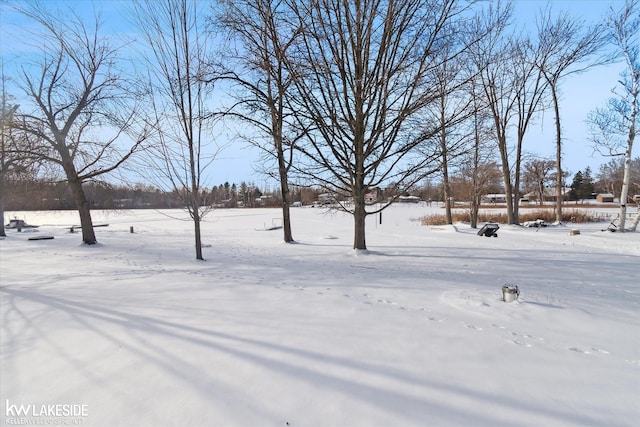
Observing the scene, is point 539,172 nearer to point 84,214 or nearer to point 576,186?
point 576,186

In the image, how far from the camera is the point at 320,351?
2889 millimetres

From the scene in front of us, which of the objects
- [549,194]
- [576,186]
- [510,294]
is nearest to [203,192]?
[510,294]

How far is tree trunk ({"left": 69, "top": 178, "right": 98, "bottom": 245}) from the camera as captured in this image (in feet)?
41.2

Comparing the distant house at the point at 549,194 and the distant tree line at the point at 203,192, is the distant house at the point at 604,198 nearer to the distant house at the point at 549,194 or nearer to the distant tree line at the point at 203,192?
the distant house at the point at 549,194

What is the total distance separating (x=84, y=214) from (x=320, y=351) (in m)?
13.8

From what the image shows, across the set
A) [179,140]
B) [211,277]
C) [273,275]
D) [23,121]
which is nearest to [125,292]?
[211,277]

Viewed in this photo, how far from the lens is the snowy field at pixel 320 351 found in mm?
2125

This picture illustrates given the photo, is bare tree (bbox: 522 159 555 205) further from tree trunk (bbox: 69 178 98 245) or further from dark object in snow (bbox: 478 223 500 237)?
tree trunk (bbox: 69 178 98 245)

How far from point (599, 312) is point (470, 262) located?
3678 mm

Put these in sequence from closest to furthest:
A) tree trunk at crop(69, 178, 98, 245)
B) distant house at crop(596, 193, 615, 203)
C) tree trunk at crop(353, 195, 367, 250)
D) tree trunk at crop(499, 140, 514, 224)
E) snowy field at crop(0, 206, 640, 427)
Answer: snowy field at crop(0, 206, 640, 427)
tree trunk at crop(353, 195, 367, 250)
tree trunk at crop(69, 178, 98, 245)
tree trunk at crop(499, 140, 514, 224)
distant house at crop(596, 193, 615, 203)

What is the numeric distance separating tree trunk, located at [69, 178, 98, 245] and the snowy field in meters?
7.58

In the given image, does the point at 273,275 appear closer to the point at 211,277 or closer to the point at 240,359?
the point at 211,277

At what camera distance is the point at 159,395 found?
226 cm

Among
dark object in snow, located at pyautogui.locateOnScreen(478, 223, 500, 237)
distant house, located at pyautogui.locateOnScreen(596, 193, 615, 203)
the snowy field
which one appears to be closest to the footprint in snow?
the snowy field
